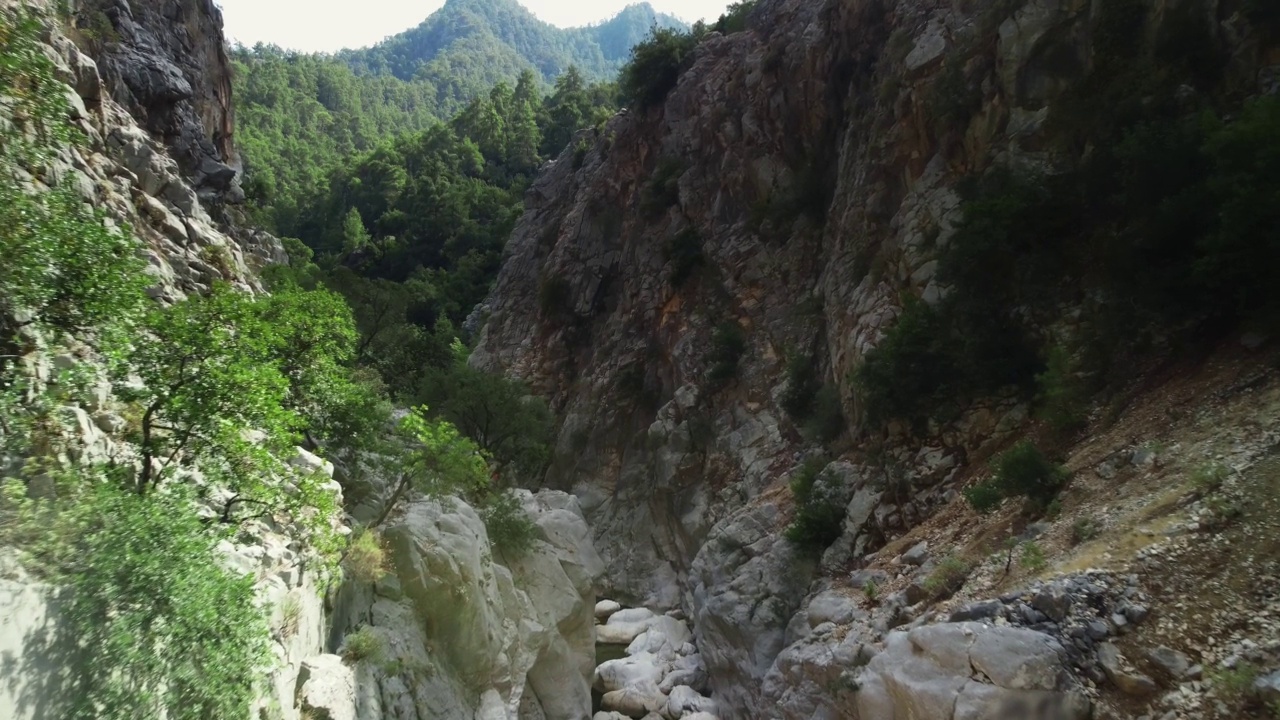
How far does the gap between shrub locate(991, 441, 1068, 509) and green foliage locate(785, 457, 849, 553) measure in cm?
636

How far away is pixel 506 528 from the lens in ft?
71.9

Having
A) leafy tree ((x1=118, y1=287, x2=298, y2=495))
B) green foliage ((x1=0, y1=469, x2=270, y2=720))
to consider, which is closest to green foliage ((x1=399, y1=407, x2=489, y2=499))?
leafy tree ((x1=118, y1=287, x2=298, y2=495))

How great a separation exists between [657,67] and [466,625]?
39251 millimetres

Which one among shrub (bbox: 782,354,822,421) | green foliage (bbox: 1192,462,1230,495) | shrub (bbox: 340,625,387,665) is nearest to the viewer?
green foliage (bbox: 1192,462,1230,495)

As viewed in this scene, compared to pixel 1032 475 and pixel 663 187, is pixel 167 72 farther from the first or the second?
pixel 1032 475

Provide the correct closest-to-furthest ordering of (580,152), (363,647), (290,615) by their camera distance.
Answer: (290,615) < (363,647) < (580,152)

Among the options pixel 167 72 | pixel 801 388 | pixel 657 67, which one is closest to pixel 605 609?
pixel 801 388

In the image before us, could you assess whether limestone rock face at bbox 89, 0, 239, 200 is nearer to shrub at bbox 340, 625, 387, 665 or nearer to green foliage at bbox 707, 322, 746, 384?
green foliage at bbox 707, 322, 746, 384

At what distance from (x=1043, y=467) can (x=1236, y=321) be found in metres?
4.44

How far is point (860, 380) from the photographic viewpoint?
20516mm

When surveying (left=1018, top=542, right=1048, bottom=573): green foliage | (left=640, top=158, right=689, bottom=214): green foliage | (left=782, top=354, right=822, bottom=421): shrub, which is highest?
(left=640, top=158, right=689, bottom=214): green foliage

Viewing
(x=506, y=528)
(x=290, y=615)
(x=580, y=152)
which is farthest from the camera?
(x=580, y=152)

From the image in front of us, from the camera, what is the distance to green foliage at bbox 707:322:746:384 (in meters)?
32.4

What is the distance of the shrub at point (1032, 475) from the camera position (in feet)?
42.7
